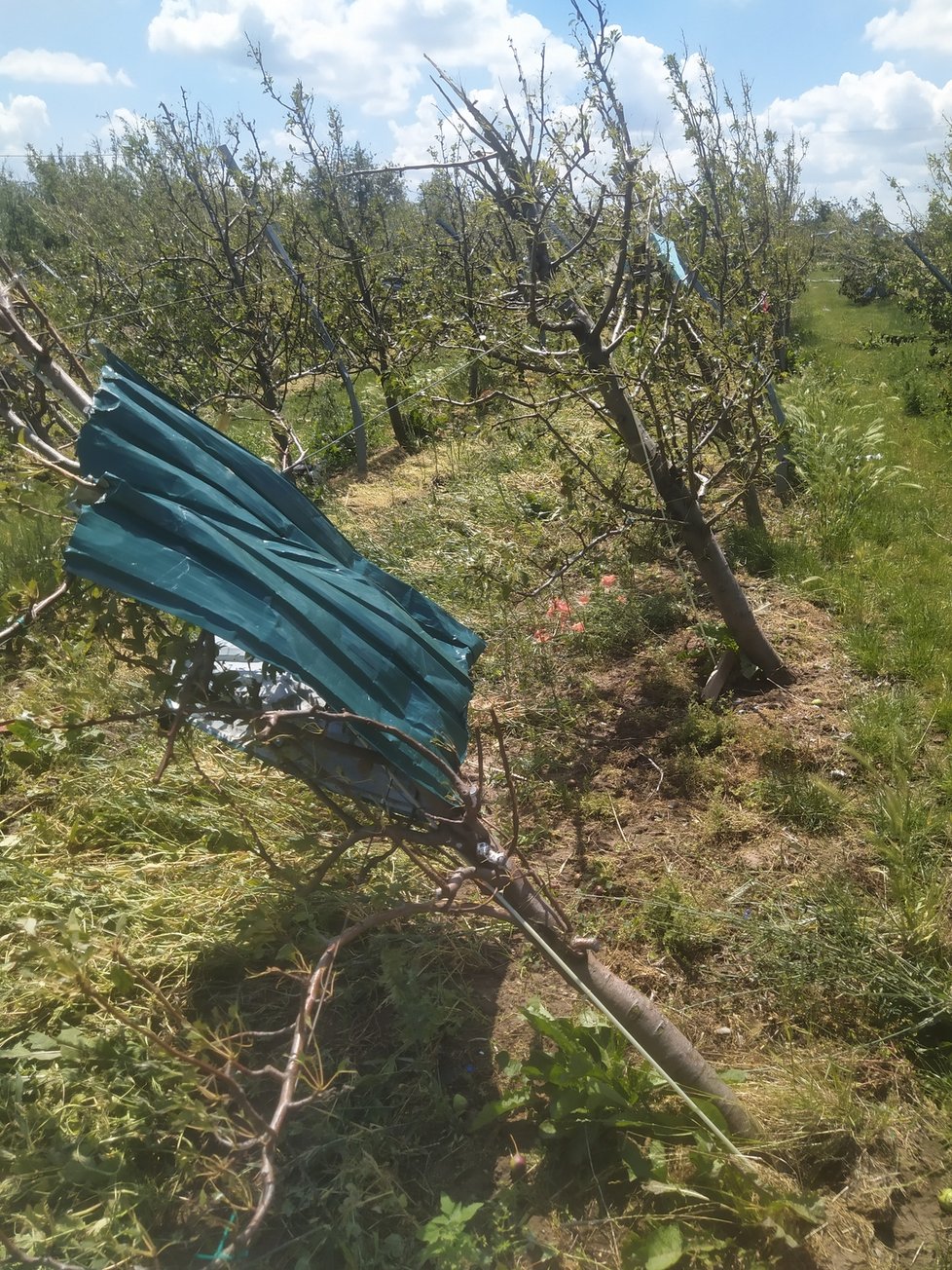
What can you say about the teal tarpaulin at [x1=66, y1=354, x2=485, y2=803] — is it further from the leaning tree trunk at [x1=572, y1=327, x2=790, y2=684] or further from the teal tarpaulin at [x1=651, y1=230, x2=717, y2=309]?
the teal tarpaulin at [x1=651, y1=230, x2=717, y2=309]

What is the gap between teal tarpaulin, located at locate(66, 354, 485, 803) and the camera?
1836mm

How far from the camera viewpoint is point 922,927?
261 centimetres

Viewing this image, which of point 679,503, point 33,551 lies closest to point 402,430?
point 33,551

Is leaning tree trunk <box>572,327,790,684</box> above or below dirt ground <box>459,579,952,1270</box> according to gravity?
above

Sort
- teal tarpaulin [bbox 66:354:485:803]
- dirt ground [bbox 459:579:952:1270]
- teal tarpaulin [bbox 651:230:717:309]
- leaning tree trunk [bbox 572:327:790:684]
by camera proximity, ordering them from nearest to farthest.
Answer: teal tarpaulin [bbox 66:354:485:803] → dirt ground [bbox 459:579:952:1270] → leaning tree trunk [bbox 572:327:790:684] → teal tarpaulin [bbox 651:230:717:309]

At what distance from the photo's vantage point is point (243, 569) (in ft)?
6.47

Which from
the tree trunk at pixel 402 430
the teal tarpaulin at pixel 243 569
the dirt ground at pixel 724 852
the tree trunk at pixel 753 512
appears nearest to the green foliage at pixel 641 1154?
the dirt ground at pixel 724 852

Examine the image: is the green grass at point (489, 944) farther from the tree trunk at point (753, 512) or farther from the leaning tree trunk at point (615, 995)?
the tree trunk at point (753, 512)

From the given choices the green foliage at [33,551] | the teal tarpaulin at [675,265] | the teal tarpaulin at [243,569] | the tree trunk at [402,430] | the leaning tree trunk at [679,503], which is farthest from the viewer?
the tree trunk at [402,430]

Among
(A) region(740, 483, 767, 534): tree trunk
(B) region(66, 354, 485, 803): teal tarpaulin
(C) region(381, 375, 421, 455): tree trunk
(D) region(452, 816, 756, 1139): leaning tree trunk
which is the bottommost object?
(D) region(452, 816, 756, 1139): leaning tree trunk

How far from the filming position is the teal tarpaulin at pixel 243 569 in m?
1.84

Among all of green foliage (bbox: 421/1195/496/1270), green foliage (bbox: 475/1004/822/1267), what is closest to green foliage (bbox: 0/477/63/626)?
green foliage (bbox: 475/1004/822/1267)

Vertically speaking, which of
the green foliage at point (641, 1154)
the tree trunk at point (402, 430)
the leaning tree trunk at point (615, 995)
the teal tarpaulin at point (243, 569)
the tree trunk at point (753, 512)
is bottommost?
the green foliage at point (641, 1154)

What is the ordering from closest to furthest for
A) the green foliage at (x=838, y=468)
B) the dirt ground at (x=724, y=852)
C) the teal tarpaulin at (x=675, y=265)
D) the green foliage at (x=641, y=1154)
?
the green foliage at (x=641, y=1154) < the dirt ground at (x=724, y=852) < the teal tarpaulin at (x=675, y=265) < the green foliage at (x=838, y=468)
